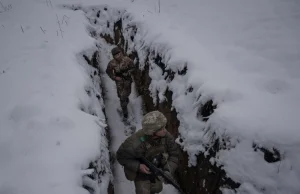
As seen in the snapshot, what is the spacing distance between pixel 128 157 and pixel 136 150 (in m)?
0.15

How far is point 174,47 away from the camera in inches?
172

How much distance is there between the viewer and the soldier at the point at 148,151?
2.71 meters

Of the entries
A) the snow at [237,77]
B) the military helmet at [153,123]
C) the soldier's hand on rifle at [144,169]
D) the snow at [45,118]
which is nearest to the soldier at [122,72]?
the snow at [237,77]

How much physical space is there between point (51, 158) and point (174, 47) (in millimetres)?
2924

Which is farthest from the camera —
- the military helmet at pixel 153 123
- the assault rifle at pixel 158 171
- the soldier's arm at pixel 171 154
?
the soldier's arm at pixel 171 154

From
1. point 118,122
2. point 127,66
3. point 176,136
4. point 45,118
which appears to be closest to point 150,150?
point 176,136

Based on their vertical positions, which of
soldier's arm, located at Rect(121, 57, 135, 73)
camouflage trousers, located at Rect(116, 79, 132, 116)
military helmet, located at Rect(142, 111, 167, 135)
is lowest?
camouflage trousers, located at Rect(116, 79, 132, 116)

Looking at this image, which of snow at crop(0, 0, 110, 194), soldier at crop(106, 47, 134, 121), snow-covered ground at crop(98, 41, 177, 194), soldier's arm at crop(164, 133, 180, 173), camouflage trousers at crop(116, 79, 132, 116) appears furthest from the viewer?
camouflage trousers at crop(116, 79, 132, 116)

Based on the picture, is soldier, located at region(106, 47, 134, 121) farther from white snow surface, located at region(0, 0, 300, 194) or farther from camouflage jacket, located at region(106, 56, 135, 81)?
white snow surface, located at region(0, 0, 300, 194)

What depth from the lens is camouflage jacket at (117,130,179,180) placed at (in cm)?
281

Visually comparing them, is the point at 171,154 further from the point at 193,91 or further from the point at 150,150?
the point at 193,91

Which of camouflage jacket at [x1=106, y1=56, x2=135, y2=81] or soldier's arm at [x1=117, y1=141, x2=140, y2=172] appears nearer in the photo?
soldier's arm at [x1=117, y1=141, x2=140, y2=172]

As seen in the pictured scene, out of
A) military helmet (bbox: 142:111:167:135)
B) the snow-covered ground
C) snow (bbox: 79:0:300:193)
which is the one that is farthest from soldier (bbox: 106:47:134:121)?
military helmet (bbox: 142:111:167:135)

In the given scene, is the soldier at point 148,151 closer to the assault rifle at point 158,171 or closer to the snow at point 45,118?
the assault rifle at point 158,171
